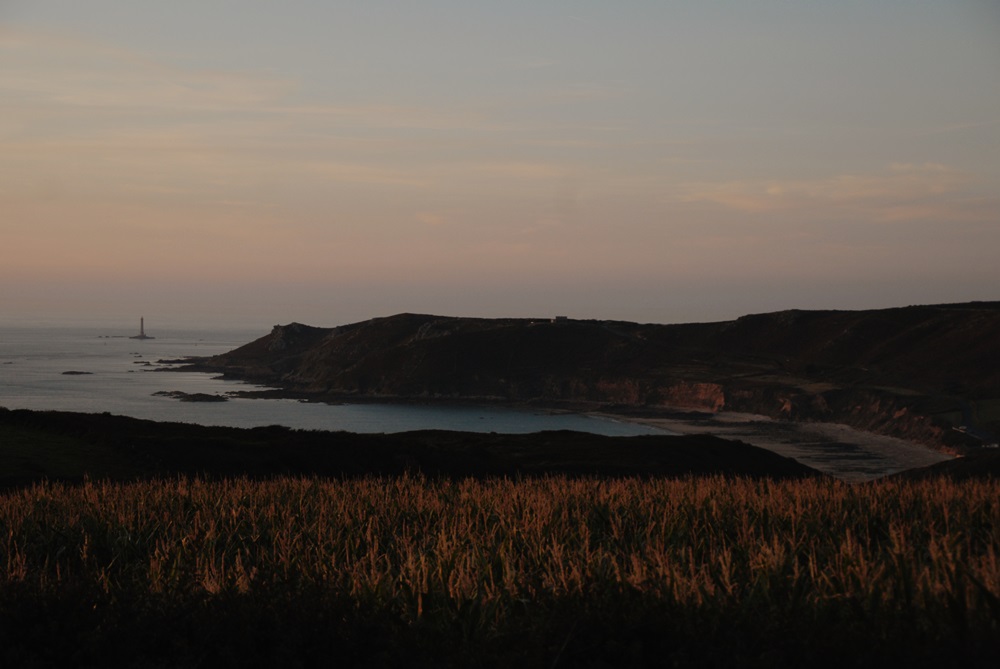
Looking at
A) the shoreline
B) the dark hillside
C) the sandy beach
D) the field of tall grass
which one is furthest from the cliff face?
the field of tall grass

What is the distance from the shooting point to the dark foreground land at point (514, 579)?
935 centimetres

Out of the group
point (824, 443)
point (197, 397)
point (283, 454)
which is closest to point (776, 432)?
point (824, 443)

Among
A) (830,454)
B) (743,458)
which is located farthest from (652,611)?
(830,454)

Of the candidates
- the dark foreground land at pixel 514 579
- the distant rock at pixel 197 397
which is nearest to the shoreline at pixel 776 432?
the distant rock at pixel 197 397

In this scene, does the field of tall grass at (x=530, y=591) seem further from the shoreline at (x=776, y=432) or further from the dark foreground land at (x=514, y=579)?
the shoreline at (x=776, y=432)

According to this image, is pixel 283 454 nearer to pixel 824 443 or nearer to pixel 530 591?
pixel 530 591

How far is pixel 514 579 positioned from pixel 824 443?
114 meters

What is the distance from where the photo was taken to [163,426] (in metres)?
51.2

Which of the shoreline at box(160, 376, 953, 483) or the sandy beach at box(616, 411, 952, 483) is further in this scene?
the shoreline at box(160, 376, 953, 483)

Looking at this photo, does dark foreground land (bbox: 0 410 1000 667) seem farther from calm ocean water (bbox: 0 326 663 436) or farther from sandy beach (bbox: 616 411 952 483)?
calm ocean water (bbox: 0 326 663 436)

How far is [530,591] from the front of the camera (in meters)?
10.7

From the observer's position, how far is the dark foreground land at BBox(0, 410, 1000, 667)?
9352mm

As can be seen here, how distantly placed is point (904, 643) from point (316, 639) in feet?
20.2

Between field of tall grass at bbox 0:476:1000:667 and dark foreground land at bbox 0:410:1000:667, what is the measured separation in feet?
0.10
